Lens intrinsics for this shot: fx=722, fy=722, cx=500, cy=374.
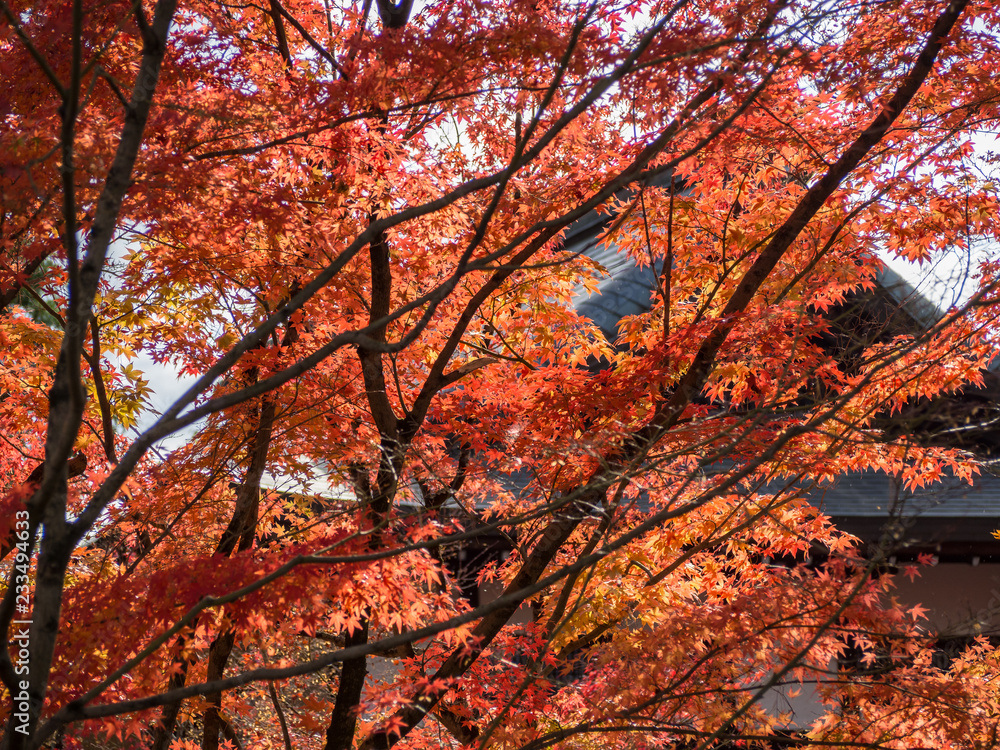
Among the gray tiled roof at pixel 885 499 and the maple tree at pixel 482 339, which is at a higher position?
the maple tree at pixel 482 339

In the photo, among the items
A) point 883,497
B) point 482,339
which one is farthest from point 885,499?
point 482,339

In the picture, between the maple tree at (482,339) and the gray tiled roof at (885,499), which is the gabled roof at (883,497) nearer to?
the gray tiled roof at (885,499)

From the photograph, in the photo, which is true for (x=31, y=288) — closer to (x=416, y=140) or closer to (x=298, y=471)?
(x=298, y=471)

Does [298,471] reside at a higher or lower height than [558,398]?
higher

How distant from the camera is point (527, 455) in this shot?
4.15 metres

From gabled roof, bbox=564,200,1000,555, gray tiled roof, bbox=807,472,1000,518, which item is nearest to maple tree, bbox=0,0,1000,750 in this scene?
gabled roof, bbox=564,200,1000,555

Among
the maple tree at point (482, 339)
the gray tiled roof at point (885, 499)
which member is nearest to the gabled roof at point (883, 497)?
the gray tiled roof at point (885, 499)

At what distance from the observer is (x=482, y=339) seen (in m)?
5.90

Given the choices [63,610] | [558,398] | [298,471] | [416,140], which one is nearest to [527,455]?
[558,398]

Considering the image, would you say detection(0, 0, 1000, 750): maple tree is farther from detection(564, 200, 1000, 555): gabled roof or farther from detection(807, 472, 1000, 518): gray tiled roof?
detection(807, 472, 1000, 518): gray tiled roof

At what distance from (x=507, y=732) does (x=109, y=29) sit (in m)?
4.45

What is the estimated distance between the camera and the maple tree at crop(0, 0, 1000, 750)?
3.16 metres

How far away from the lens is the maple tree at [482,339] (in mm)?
3158

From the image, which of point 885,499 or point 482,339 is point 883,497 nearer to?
point 885,499
